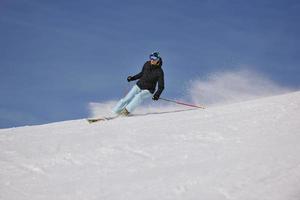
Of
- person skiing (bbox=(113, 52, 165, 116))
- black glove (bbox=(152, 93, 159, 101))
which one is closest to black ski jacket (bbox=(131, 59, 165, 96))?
person skiing (bbox=(113, 52, 165, 116))

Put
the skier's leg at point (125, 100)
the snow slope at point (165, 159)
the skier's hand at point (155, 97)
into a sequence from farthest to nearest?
the skier's leg at point (125, 100) < the skier's hand at point (155, 97) < the snow slope at point (165, 159)

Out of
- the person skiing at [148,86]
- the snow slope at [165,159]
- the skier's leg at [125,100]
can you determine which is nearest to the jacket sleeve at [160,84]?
the person skiing at [148,86]

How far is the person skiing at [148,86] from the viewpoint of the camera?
10.1m

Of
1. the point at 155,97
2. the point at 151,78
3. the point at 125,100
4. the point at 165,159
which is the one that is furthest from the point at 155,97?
the point at 165,159

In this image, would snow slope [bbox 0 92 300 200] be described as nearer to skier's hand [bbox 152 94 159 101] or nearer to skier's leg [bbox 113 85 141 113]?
skier's hand [bbox 152 94 159 101]

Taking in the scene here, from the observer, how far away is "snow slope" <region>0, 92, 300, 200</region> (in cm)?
424

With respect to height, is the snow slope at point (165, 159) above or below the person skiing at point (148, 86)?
below

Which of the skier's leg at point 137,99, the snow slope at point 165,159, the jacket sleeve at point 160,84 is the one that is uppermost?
the jacket sleeve at point 160,84

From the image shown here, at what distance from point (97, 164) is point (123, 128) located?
2210 millimetres

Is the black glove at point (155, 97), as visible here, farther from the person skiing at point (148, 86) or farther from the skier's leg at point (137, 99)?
the skier's leg at point (137, 99)

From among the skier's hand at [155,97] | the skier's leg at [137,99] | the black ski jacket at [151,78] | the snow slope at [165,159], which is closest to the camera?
the snow slope at [165,159]

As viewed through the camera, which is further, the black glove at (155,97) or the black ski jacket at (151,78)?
the black ski jacket at (151,78)

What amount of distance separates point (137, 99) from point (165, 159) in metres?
4.79

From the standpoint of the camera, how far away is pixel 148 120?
Answer: 8.45 metres
